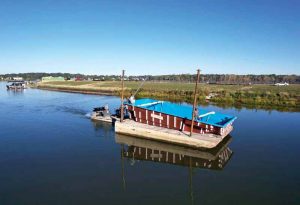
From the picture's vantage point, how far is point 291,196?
13.8 metres

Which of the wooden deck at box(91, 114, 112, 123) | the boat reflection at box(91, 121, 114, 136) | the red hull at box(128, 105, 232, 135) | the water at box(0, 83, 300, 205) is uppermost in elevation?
the red hull at box(128, 105, 232, 135)

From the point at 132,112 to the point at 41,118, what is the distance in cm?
1423

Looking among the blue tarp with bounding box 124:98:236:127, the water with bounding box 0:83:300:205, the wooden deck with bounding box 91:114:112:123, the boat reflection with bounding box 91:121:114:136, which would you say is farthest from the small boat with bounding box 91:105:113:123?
the blue tarp with bounding box 124:98:236:127

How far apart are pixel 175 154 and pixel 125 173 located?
516cm

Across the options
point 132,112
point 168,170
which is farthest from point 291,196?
point 132,112

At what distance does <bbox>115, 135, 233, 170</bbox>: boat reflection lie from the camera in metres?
18.9

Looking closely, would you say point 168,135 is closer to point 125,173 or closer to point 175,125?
point 175,125

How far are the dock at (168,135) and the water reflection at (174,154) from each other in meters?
0.44

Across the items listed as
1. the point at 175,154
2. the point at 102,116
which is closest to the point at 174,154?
the point at 175,154

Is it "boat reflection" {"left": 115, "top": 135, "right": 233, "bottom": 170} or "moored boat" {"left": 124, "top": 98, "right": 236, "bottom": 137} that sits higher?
"moored boat" {"left": 124, "top": 98, "right": 236, "bottom": 137}

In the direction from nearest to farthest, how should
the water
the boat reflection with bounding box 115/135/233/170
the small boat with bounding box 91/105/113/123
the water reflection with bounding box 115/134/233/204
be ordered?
the water → the water reflection with bounding box 115/134/233/204 → the boat reflection with bounding box 115/135/233/170 → the small boat with bounding box 91/105/113/123

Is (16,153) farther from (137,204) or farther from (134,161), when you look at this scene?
(137,204)

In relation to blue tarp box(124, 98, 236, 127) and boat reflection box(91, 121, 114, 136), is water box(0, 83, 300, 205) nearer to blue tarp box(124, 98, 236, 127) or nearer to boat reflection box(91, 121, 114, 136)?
boat reflection box(91, 121, 114, 136)

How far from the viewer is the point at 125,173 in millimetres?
16531
